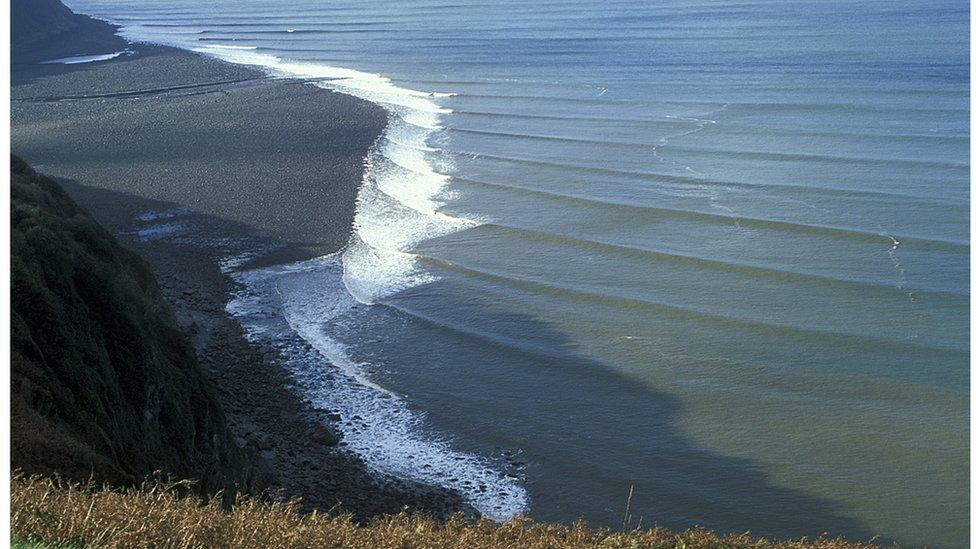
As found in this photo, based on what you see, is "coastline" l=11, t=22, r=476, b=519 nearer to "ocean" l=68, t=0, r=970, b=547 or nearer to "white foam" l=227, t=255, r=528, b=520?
"white foam" l=227, t=255, r=528, b=520

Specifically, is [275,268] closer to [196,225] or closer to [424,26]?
[196,225]

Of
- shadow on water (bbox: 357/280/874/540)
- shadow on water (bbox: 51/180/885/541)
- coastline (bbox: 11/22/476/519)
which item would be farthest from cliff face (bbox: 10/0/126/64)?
shadow on water (bbox: 357/280/874/540)

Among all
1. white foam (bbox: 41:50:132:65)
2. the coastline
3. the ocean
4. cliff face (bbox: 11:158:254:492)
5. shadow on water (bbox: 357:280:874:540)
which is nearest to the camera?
cliff face (bbox: 11:158:254:492)

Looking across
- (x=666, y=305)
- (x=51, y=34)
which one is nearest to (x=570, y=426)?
(x=666, y=305)

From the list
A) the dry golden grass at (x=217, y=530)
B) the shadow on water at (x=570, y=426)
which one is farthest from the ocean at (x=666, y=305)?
the dry golden grass at (x=217, y=530)

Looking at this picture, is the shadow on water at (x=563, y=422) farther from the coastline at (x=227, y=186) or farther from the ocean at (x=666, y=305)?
the coastline at (x=227, y=186)

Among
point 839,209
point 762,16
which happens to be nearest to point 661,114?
point 839,209

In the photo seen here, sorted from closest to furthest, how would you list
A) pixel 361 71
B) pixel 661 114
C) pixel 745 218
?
pixel 745 218 → pixel 661 114 → pixel 361 71
